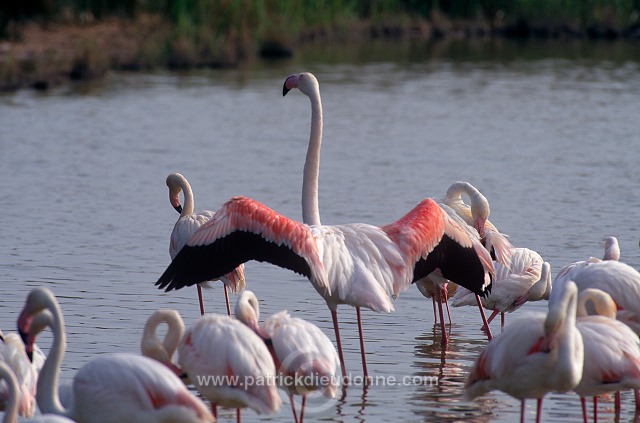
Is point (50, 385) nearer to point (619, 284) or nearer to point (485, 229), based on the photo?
point (619, 284)

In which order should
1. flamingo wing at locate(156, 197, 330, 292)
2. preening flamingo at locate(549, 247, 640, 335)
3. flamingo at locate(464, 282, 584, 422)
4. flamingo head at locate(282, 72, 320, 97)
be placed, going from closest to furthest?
flamingo at locate(464, 282, 584, 422), flamingo wing at locate(156, 197, 330, 292), preening flamingo at locate(549, 247, 640, 335), flamingo head at locate(282, 72, 320, 97)

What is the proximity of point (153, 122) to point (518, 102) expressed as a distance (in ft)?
20.0

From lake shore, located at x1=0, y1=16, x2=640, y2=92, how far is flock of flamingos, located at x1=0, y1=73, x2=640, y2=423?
49.5ft

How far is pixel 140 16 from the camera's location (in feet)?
93.7

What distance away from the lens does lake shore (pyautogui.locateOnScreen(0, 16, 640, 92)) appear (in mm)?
22125

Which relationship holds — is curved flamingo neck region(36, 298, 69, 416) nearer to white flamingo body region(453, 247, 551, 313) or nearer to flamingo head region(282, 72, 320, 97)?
flamingo head region(282, 72, 320, 97)

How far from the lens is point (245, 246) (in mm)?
6352

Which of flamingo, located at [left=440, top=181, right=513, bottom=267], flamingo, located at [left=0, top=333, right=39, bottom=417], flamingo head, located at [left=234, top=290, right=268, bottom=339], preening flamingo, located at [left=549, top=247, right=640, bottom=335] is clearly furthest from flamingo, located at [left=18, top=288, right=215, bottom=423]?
flamingo, located at [left=440, top=181, right=513, bottom=267]

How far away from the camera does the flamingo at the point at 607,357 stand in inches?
215

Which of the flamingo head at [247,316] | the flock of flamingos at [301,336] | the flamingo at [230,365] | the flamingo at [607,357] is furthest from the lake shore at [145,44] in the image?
the flamingo at [607,357]

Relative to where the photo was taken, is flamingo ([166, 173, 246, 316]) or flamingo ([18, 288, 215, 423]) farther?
flamingo ([166, 173, 246, 316])

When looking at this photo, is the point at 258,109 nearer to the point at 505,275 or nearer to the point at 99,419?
the point at 505,275

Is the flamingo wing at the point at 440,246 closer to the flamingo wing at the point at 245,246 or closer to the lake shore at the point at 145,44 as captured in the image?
the flamingo wing at the point at 245,246

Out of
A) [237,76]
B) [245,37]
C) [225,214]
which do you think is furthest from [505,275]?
[245,37]
